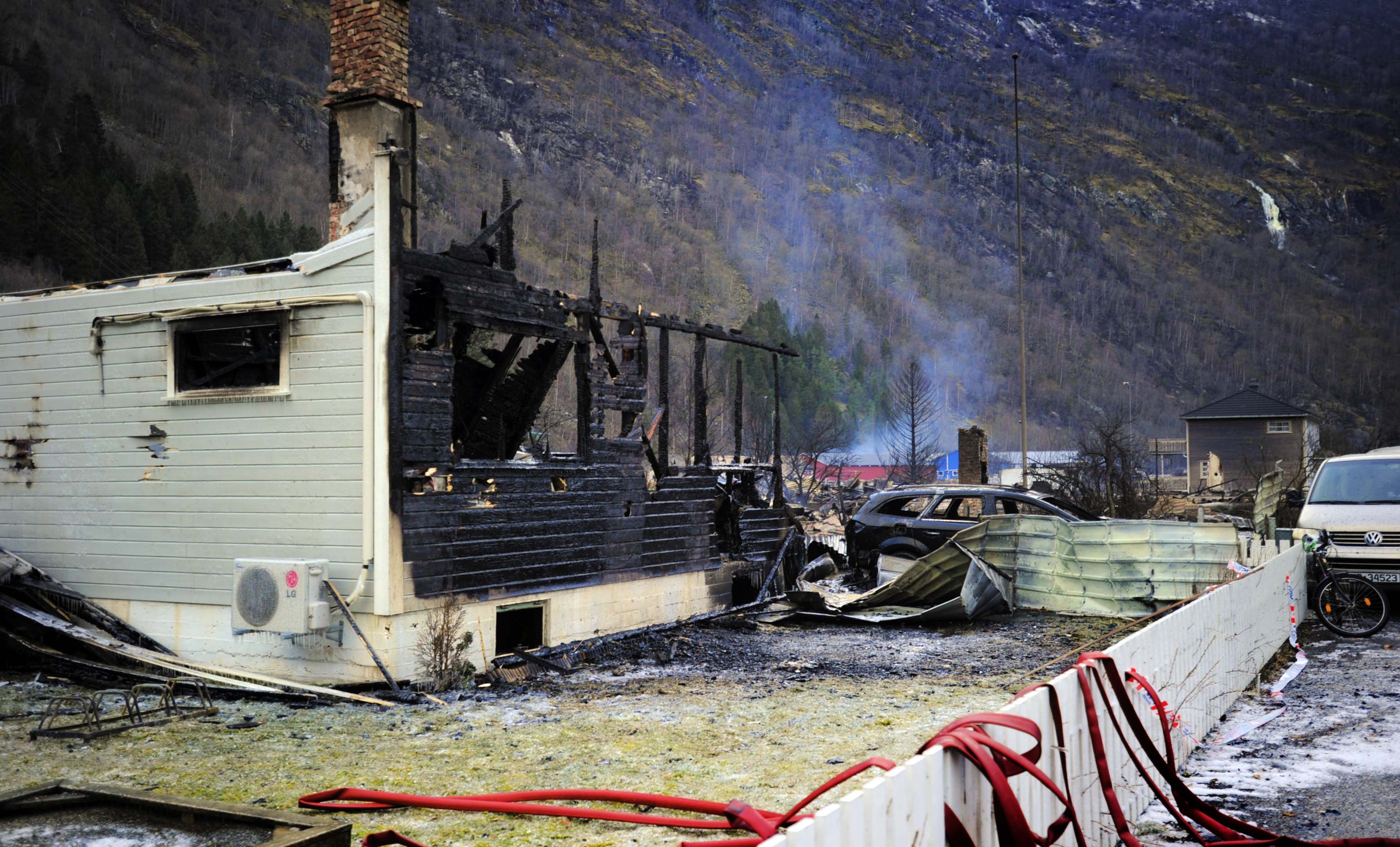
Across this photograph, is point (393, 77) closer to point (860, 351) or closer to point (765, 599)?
point (765, 599)

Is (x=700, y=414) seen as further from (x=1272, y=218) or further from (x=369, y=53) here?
(x=1272, y=218)

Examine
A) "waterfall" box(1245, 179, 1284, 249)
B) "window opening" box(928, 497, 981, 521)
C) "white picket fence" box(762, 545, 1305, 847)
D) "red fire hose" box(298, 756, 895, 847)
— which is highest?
"waterfall" box(1245, 179, 1284, 249)

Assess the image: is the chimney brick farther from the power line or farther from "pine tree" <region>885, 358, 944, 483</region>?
the power line

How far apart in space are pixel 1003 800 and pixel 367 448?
22.3 feet

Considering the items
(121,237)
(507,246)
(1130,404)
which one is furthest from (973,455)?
(1130,404)

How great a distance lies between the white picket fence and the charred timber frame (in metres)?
5.77

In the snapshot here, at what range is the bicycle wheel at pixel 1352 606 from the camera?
36.2 feet

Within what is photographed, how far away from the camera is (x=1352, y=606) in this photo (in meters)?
11.2

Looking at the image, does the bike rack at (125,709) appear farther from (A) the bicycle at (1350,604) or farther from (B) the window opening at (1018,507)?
(A) the bicycle at (1350,604)

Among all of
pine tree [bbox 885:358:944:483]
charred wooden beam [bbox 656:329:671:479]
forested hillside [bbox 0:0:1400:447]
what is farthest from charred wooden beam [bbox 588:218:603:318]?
forested hillside [bbox 0:0:1400:447]

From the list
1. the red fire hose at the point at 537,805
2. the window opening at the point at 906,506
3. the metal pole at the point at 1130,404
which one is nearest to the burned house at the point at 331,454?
the red fire hose at the point at 537,805

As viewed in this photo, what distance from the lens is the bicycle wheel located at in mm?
11039

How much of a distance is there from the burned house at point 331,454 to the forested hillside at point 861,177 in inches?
3493

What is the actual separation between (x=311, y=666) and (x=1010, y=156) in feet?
607
